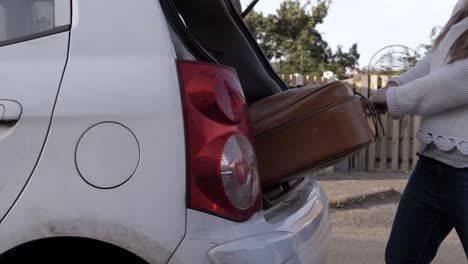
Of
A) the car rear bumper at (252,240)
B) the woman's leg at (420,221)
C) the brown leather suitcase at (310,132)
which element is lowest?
the woman's leg at (420,221)

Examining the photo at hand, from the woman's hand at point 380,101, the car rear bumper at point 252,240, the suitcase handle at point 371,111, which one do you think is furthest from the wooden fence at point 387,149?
the car rear bumper at point 252,240

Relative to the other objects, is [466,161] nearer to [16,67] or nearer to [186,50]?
[186,50]

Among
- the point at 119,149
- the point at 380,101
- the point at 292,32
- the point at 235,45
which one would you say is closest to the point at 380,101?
the point at 380,101

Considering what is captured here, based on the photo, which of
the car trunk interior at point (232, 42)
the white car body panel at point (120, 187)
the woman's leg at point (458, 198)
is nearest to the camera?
the white car body panel at point (120, 187)

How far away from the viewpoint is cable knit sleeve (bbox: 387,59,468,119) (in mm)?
2128

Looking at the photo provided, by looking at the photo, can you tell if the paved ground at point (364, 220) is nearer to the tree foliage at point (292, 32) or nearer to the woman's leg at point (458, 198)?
the woman's leg at point (458, 198)

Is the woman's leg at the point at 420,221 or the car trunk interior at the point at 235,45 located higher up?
the car trunk interior at the point at 235,45

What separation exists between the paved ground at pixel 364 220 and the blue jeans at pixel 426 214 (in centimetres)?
180

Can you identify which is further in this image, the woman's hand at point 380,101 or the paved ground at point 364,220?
the paved ground at point 364,220

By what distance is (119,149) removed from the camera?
5.24 ft

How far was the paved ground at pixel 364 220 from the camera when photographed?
4.46m

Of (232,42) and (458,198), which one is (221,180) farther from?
(232,42)

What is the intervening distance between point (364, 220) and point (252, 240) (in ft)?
13.2

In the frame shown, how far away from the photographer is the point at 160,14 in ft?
5.58
